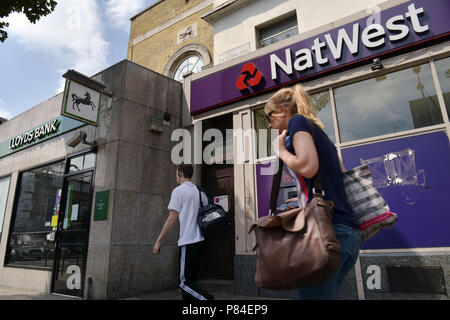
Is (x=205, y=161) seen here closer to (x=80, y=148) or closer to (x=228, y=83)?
(x=228, y=83)

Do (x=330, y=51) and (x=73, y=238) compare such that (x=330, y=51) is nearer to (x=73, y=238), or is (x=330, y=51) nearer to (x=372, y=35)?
(x=372, y=35)

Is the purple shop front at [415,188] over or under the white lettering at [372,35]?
under

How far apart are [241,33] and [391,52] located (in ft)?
14.2

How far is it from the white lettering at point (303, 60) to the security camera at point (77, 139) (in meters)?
4.89

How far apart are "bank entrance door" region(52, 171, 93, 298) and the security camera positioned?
76cm

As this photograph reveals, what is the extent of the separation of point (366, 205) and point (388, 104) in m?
4.25

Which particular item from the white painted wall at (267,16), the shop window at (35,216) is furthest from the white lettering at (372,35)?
the shop window at (35,216)

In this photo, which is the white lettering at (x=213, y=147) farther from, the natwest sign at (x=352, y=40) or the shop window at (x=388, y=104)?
the shop window at (x=388, y=104)

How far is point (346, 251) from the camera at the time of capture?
153 centimetres

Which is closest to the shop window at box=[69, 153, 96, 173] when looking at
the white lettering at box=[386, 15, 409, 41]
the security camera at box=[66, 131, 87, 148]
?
the security camera at box=[66, 131, 87, 148]

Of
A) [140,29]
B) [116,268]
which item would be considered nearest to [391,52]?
[116,268]

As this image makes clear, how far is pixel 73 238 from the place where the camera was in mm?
6547

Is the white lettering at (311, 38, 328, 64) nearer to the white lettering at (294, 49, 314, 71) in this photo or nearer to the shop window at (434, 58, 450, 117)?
the white lettering at (294, 49, 314, 71)

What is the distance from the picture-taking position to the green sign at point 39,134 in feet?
25.4
